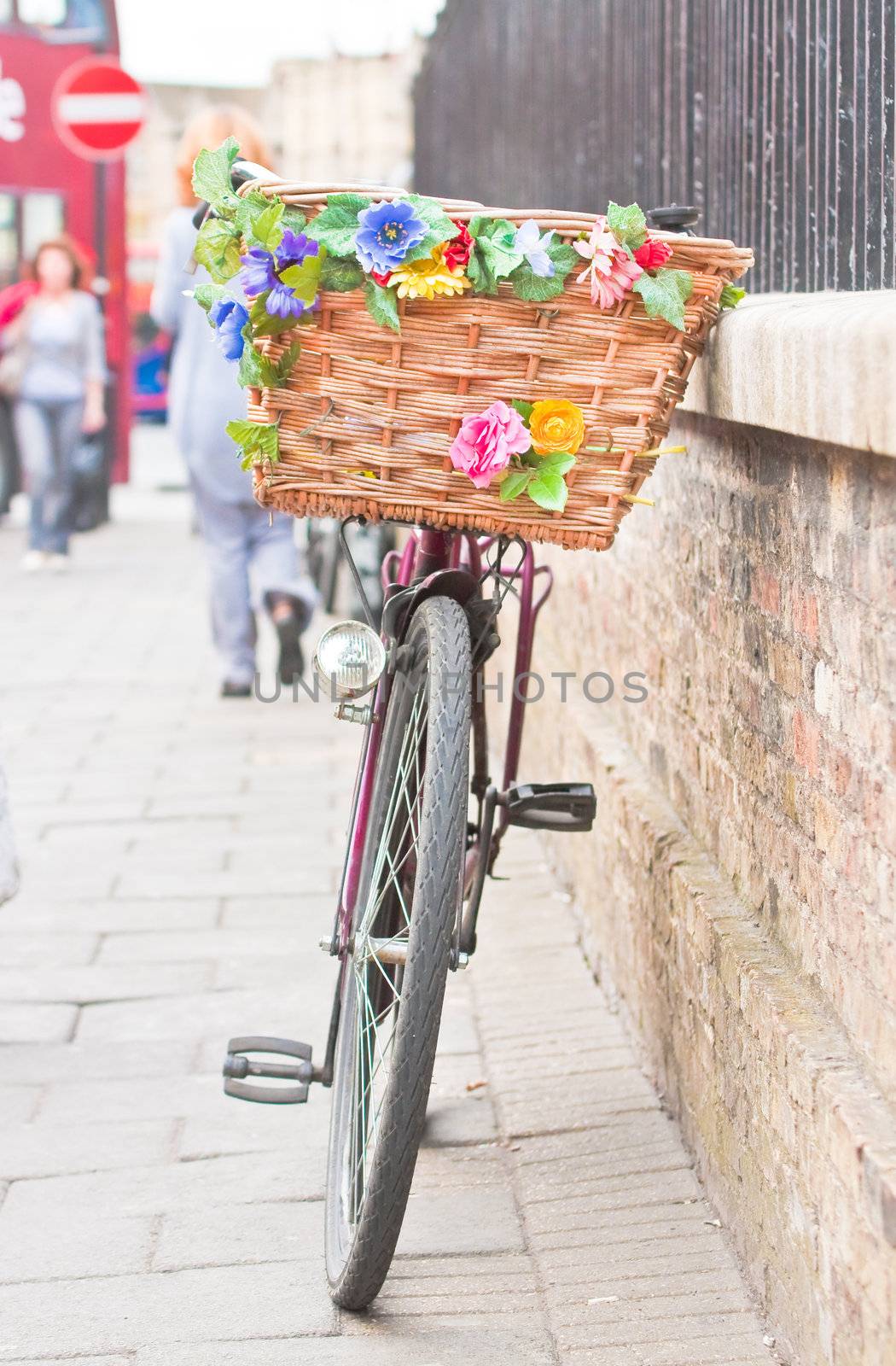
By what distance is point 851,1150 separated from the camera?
2.28 m

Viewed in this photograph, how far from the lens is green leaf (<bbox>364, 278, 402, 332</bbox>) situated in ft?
8.54

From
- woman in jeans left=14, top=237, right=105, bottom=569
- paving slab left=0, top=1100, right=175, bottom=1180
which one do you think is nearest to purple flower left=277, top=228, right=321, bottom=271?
paving slab left=0, top=1100, right=175, bottom=1180

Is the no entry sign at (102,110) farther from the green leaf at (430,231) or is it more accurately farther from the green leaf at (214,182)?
the green leaf at (430,231)

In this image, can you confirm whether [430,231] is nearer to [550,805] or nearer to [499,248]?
[499,248]

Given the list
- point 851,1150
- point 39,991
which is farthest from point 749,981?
point 39,991

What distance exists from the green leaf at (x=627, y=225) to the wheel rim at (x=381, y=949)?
0.71m

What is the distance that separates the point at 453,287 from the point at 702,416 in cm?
95

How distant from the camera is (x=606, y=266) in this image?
8.43 feet

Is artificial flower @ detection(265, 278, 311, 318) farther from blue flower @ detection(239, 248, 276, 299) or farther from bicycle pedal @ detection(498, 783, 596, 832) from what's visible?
bicycle pedal @ detection(498, 783, 596, 832)

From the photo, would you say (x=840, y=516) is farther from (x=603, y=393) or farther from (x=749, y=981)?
(x=749, y=981)

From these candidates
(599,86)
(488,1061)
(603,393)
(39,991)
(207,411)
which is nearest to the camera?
(603,393)

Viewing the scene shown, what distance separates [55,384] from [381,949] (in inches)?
420

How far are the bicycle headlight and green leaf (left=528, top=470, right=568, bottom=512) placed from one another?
389mm

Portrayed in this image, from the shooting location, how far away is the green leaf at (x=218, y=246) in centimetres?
269
